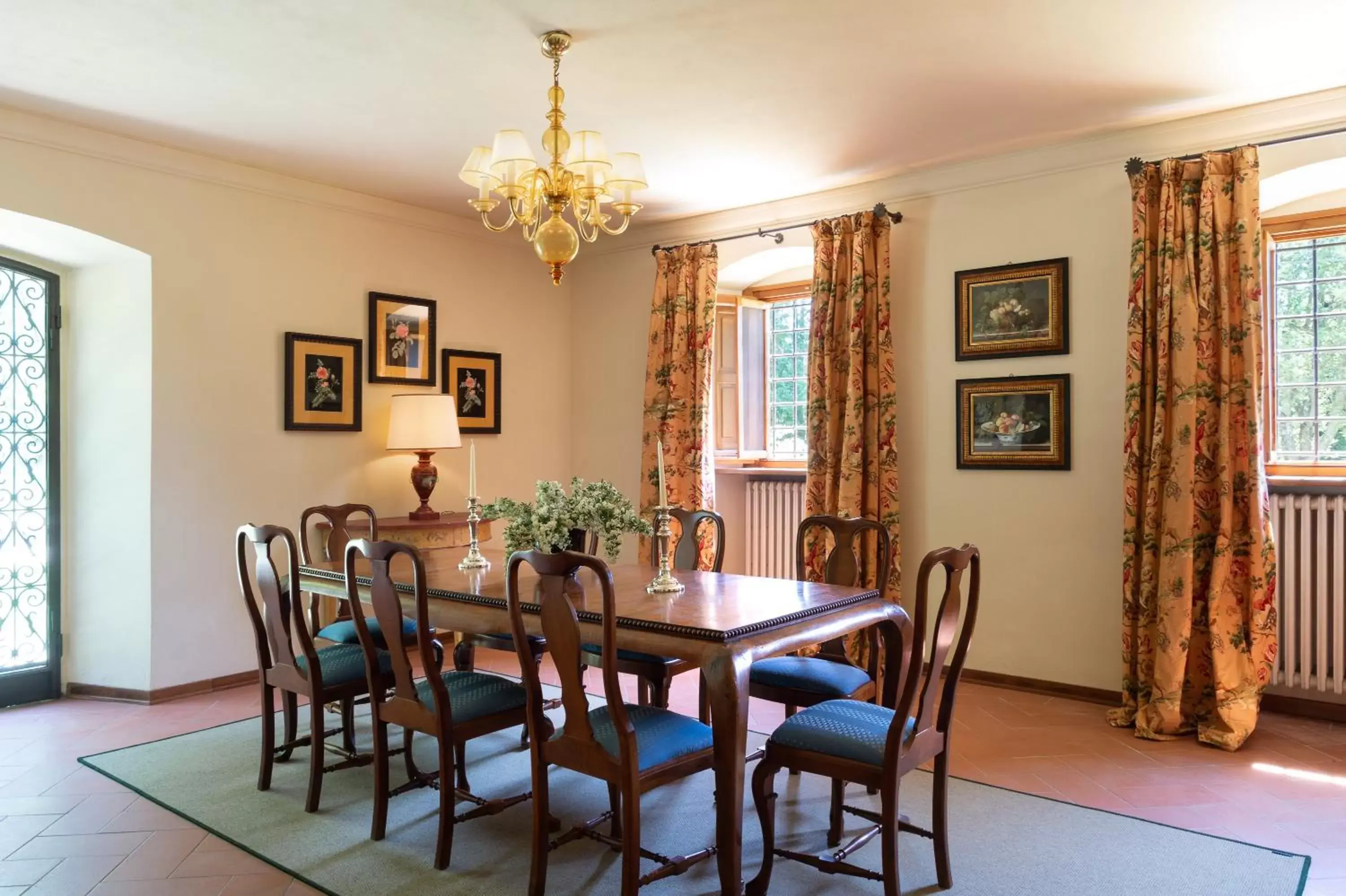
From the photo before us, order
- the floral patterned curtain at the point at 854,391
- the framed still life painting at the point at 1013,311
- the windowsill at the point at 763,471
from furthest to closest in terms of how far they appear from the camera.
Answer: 1. the windowsill at the point at 763,471
2. the floral patterned curtain at the point at 854,391
3. the framed still life painting at the point at 1013,311

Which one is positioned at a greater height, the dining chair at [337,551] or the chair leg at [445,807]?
the dining chair at [337,551]

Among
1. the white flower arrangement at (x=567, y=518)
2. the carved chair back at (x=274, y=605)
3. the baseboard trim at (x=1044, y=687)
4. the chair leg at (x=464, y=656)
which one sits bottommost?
the baseboard trim at (x=1044, y=687)

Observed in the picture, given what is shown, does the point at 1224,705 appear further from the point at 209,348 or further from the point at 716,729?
the point at 209,348

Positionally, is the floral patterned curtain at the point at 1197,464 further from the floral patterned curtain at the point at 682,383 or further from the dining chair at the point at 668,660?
the floral patterned curtain at the point at 682,383

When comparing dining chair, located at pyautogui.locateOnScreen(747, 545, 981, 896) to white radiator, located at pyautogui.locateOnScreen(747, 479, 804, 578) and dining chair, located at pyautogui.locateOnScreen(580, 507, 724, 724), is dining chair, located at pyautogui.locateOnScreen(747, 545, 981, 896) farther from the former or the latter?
white radiator, located at pyautogui.locateOnScreen(747, 479, 804, 578)

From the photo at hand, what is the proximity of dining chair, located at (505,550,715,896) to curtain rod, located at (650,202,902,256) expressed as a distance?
3.17 m

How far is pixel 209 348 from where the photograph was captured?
4641 millimetres

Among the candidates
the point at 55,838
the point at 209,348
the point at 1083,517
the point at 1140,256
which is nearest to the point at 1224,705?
the point at 1083,517

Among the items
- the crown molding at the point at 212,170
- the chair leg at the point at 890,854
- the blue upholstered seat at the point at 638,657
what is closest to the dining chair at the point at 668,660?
the blue upholstered seat at the point at 638,657

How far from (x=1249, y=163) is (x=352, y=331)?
14.7 ft

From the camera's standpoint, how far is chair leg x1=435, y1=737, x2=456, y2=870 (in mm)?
2730

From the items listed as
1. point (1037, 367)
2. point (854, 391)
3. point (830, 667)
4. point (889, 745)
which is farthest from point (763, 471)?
point (889, 745)

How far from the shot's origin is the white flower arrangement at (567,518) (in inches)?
127

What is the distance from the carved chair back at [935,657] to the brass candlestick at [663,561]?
0.78m
